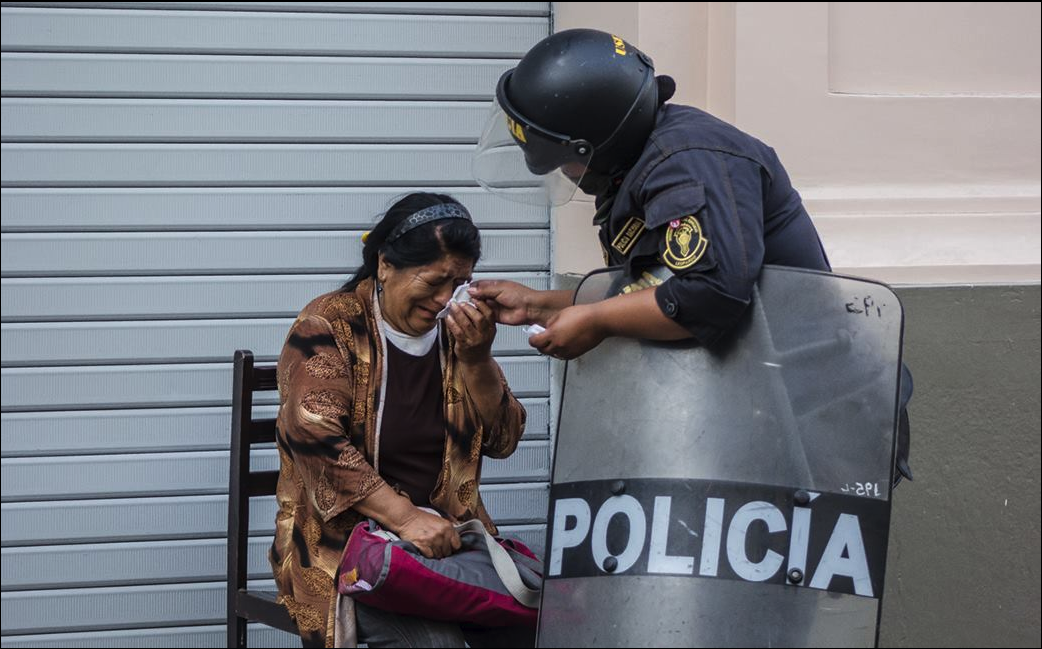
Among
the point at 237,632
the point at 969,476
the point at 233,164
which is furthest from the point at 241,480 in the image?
the point at 969,476

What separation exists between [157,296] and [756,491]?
8.77 ft

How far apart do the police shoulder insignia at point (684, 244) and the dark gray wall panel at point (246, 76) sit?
231 cm

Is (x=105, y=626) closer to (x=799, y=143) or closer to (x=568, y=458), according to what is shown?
(x=568, y=458)

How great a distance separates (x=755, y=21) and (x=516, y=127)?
1.84 meters

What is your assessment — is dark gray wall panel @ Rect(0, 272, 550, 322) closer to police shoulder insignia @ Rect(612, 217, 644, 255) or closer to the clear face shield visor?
the clear face shield visor

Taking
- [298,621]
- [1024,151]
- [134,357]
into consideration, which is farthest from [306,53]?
[1024,151]

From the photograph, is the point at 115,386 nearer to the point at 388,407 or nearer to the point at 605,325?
the point at 388,407

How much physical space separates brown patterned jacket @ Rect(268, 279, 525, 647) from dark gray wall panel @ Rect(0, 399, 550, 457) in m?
1.22

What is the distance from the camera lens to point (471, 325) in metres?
3.14

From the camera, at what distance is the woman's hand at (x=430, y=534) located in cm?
291

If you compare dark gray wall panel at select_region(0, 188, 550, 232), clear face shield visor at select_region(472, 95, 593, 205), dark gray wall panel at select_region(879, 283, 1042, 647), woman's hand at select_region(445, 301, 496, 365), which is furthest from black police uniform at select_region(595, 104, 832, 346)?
dark gray wall panel at select_region(0, 188, 550, 232)

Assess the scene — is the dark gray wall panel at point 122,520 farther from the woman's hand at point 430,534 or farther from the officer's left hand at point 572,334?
the officer's left hand at point 572,334

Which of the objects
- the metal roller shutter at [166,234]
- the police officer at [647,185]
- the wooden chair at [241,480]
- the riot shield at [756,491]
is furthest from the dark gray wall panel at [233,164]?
the riot shield at [756,491]

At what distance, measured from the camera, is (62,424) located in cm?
435
